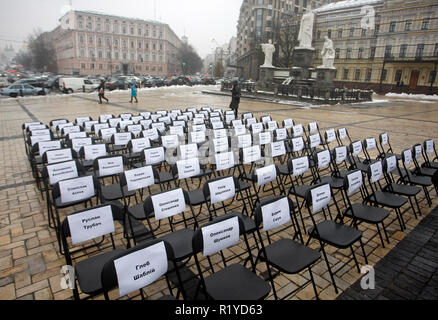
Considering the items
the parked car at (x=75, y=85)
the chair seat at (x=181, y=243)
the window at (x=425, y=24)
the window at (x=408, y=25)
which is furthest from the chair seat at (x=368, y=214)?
the window at (x=408, y=25)

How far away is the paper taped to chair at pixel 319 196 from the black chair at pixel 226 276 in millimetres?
1090

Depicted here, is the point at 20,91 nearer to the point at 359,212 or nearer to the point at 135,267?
the point at 135,267

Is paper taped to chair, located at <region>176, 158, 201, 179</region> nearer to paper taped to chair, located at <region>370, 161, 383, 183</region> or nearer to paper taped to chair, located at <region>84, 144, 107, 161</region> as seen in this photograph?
paper taped to chair, located at <region>84, 144, 107, 161</region>

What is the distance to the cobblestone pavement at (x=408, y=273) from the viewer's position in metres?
2.80

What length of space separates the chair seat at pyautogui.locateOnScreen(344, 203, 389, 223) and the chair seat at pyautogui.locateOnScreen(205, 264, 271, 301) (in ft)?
5.65

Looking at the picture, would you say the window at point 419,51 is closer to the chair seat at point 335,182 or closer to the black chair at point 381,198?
the chair seat at point 335,182

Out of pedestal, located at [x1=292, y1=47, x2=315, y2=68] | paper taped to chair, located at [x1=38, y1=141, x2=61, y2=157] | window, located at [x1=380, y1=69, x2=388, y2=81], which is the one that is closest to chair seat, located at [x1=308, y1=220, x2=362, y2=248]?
paper taped to chair, located at [x1=38, y1=141, x2=61, y2=157]

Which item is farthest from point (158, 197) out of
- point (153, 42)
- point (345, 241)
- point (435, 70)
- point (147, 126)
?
point (153, 42)

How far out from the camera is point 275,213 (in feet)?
9.67

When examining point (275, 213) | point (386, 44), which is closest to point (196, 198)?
point (275, 213)

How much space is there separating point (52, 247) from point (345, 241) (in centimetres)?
351

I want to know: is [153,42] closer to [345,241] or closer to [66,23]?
[66,23]
